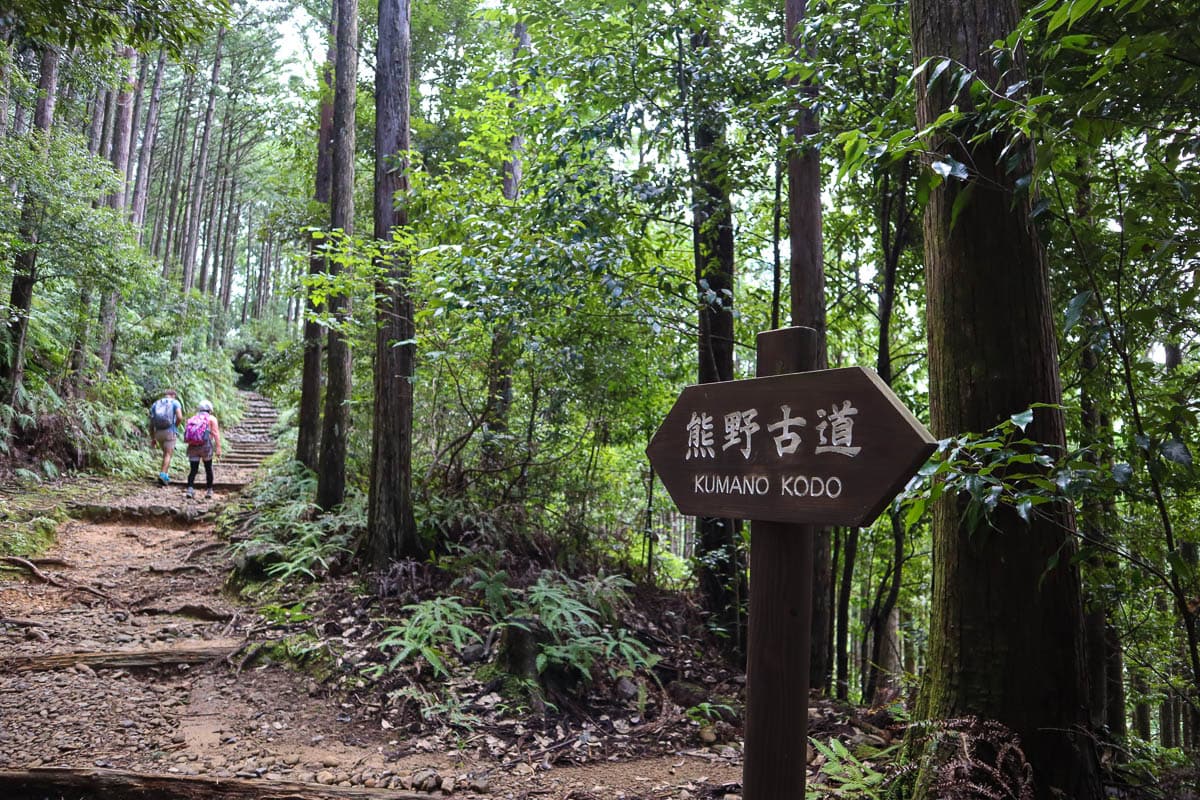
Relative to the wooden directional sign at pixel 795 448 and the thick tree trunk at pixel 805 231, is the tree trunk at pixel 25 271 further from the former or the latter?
the wooden directional sign at pixel 795 448

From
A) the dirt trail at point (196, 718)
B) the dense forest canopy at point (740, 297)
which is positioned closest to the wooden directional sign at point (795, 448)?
the dense forest canopy at point (740, 297)

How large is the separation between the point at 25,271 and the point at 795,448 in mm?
12447

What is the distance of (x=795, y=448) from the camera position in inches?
82.3

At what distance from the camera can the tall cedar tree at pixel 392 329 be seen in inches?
281

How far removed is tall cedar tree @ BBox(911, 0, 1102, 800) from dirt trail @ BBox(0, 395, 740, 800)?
1.77m

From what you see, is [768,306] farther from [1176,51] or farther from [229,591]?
[229,591]

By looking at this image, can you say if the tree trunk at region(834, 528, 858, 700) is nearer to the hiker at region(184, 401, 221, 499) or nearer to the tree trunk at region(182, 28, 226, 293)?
the hiker at region(184, 401, 221, 499)

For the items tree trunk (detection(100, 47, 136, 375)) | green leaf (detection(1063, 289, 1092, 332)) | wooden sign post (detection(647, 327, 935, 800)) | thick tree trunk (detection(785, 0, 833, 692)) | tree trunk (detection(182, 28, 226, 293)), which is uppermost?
tree trunk (detection(182, 28, 226, 293))

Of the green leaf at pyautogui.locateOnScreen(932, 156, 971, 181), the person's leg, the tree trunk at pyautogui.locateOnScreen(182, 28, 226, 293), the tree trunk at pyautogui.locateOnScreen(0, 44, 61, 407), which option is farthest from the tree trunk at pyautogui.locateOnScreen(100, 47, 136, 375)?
the green leaf at pyautogui.locateOnScreen(932, 156, 971, 181)

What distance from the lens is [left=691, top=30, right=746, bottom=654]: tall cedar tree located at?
598 cm

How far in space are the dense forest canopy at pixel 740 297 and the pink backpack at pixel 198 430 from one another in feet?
5.04

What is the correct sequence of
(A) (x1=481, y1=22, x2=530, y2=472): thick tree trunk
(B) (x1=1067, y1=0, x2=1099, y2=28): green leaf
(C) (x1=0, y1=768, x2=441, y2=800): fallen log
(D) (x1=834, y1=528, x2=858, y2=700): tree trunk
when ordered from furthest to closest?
1. (A) (x1=481, y1=22, x2=530, y2=472): thick tree trunk
2. (D) (x1=834, y1=528, x2=858, y2=700): tree trunk
3. (C) (x1=0, y1=768, x2=441, y2=800): fallen log
4. (B) (x1=1067, y1=0, x2=1099, y2=28): green leaf

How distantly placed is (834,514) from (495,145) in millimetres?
8086

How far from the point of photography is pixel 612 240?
18.1 ft
